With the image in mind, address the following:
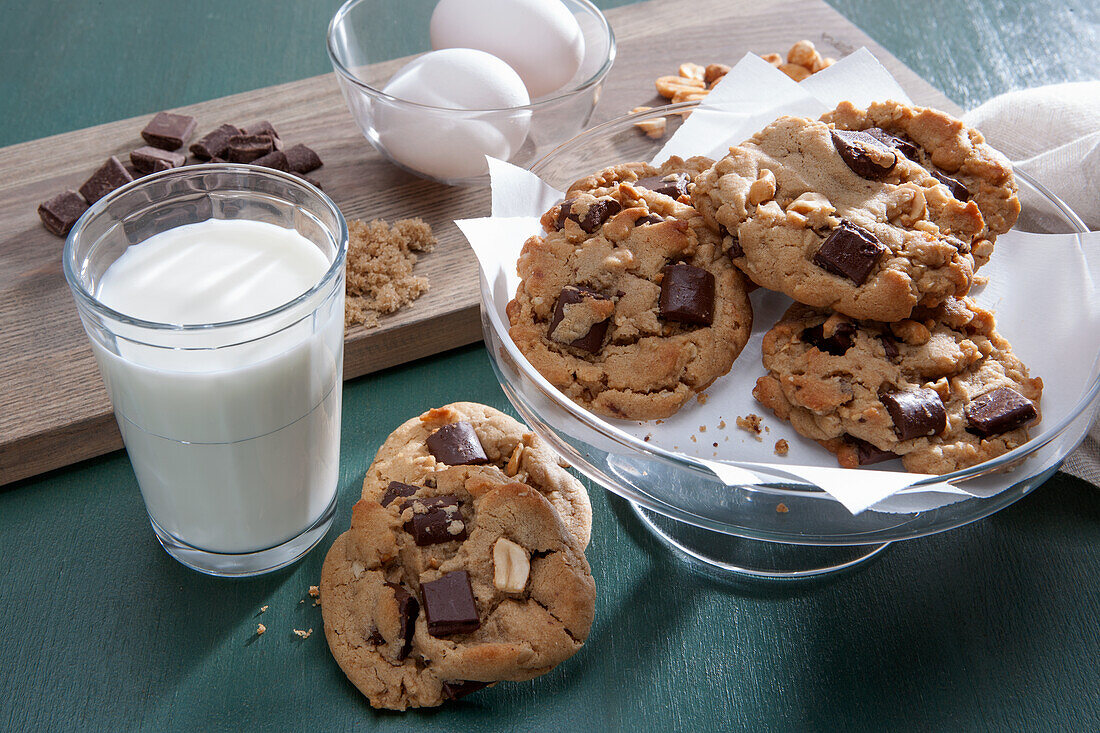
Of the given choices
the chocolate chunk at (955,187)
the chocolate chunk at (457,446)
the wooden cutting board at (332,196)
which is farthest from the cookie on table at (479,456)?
the chocolate chunk at (955,187)

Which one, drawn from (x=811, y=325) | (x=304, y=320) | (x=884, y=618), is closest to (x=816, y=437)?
(x=811, y=325)

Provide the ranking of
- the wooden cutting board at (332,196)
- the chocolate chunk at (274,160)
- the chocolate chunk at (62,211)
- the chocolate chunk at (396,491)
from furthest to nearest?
1. the chocolate chunk at (274,160)
2. the chocolate chunk at (62,211)
3. the wooden cutting board at (332,196)
4. the chocolate chunk at (396,491)

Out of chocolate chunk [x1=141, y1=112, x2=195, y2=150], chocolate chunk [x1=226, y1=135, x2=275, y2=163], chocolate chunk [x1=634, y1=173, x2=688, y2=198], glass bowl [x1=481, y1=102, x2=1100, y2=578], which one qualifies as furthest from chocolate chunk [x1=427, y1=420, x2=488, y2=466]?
chocolate chunk [x1=141, y1=112, x2=195, y2=150]

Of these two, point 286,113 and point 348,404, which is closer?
point 348,404

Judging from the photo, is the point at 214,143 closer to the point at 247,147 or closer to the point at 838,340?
the point at 247,147

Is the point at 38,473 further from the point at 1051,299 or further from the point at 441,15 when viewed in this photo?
the point at 1051,299

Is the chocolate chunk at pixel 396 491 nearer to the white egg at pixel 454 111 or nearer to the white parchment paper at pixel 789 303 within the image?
the white parchment paper at pixel 789 303
